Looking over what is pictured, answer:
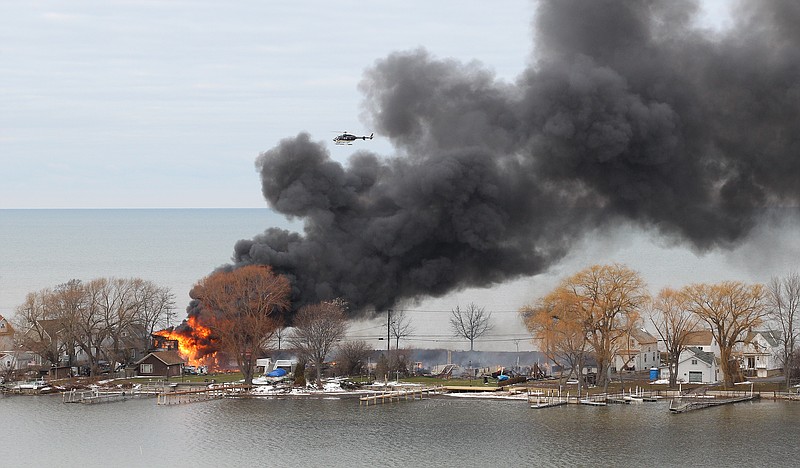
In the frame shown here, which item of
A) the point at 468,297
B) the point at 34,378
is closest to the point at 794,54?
the point at 34,378

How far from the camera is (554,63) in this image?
86.3 metres

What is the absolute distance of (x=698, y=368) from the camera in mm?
75125

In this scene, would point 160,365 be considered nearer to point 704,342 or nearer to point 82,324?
point 82,324

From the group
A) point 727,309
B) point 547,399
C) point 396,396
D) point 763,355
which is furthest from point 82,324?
point 763,355

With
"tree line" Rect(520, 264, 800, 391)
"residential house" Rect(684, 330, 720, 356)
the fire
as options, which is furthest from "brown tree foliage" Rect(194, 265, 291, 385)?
"residential house" Rect(684, 330, 720, 356)

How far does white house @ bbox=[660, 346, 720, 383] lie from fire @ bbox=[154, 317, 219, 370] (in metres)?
32.6

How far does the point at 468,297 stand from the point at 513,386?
95.9 meters

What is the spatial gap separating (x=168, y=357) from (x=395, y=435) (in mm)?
32632

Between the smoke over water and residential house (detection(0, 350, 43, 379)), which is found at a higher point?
the smoke over water

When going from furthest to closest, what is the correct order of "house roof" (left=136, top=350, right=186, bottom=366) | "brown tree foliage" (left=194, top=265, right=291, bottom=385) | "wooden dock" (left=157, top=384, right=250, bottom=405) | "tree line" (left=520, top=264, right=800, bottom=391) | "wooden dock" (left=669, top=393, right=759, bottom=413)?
1. "house roof" (left=136, top=350, right=186, bottom=366)
2. "brown tree foliage" (left=194, top=265, right=291, bottom=385)
3. "tree line" (left=520, top=264, right=800, bottom=391)
4. "wooden dock" (left=157, top=384, right=250, bottom=405)
5. "wooden dock" (left=669, top=393, right=759, bottom=413)

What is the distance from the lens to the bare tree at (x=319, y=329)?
73.4 metres

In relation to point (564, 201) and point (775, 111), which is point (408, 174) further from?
point (775, 111)

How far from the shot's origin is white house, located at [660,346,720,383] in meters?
74.6

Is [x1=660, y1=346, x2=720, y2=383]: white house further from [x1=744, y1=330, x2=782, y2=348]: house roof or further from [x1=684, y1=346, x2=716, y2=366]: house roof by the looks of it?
[x1=744, y1=330, x2=782, y2=348]: house roof
